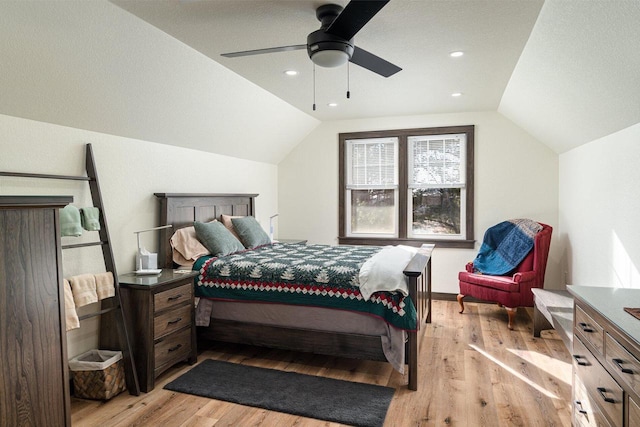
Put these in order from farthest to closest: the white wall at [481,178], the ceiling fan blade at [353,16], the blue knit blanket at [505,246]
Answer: the white wall at [481,178]
the blue knit blanket at [505,246]
the ceiling fan blade at [353,16]

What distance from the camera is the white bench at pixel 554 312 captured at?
10.2 ft

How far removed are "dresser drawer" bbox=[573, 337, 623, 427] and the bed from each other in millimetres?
1061

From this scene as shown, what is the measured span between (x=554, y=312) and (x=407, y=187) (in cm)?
258

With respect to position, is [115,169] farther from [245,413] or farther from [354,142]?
[354,142]

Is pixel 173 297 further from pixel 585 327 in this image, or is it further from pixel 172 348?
pixel 585 327

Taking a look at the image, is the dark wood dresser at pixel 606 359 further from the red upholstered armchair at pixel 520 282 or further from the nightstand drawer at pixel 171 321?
the nightstand drawer at pixel 171 321

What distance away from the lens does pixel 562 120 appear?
12.6ft

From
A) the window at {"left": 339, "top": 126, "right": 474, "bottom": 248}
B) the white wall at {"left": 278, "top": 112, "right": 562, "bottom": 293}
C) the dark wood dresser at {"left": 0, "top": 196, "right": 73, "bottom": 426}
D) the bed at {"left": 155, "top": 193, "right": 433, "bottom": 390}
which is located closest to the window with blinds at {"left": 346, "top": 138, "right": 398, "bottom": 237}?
the window at {"left": 339, "top": 126, "right": 474, "bottom": 248}

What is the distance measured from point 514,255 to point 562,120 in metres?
1.53

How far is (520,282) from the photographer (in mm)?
4293

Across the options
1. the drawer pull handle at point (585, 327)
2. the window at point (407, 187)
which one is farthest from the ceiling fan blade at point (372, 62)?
the window at point (407, 187)

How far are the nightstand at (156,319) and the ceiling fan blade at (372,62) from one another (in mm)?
2051

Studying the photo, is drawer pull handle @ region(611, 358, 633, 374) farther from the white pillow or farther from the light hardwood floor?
the white pillow

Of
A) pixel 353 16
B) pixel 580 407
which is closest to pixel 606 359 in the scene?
pixel 580 407
